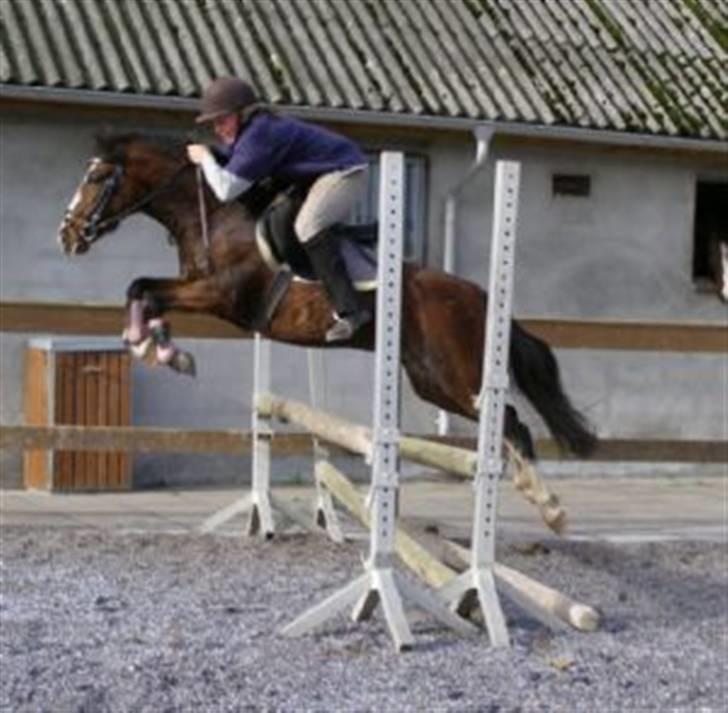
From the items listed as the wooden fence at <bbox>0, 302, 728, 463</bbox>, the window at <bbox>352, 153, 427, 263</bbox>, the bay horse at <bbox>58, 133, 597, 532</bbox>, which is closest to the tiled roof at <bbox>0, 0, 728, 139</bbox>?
the window at <bbox>352, 153, 427, 263</bbox>

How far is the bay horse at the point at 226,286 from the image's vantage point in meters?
8.51

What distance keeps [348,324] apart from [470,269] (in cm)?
713

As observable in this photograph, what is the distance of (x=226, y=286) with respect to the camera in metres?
8.62

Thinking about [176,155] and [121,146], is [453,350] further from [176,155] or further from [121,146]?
[121,146]

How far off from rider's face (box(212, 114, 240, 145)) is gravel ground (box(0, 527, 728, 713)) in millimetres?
2316

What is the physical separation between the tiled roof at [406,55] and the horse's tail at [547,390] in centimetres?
546

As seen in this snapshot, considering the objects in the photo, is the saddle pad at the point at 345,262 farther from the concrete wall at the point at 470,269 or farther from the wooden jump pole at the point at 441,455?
the concrete wall at the point at 470,269

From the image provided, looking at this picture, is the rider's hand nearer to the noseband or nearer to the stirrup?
the noseband

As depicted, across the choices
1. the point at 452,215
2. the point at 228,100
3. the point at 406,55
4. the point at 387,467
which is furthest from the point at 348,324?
the point at 406,55

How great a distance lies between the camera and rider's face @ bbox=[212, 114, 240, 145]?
27.5 feet

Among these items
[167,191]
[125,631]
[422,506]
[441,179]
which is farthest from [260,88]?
[125,631]

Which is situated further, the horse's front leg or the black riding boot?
the black riding boot

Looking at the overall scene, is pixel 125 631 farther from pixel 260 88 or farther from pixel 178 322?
pixel 260 88

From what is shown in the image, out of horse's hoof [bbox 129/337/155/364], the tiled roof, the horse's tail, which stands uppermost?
the tiled roof
